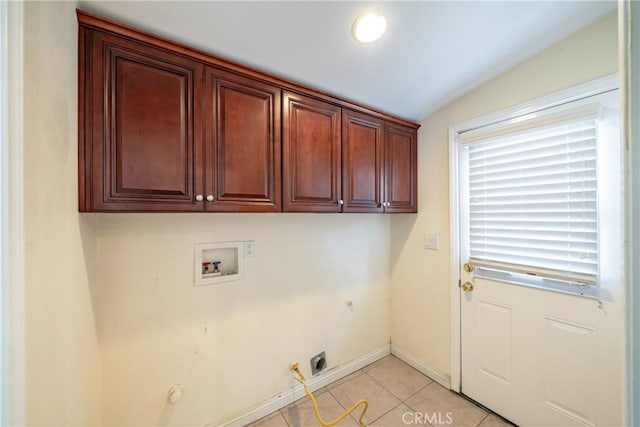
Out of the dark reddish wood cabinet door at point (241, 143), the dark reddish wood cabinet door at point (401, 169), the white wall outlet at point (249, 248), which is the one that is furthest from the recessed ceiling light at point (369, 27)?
the white wall outlet at point (249, 248)

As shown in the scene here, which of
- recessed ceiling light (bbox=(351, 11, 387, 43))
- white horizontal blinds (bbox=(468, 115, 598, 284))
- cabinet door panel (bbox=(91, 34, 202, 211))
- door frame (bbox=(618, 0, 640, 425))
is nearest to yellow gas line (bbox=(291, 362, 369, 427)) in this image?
white horizontal blinds (bbox=(468, 115, 598, 284))

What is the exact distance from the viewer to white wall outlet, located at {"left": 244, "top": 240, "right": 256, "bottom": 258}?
168 cm

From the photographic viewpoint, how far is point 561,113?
1417 mm

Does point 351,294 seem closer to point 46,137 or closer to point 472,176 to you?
point 472,176

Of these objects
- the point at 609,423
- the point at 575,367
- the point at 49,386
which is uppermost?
the point at 49,386

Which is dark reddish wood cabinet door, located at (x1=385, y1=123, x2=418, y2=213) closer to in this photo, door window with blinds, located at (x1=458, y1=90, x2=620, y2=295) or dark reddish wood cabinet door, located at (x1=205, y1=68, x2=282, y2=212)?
door window with blinds, located at (x1=458, y1=90, x2=620, y2=295)

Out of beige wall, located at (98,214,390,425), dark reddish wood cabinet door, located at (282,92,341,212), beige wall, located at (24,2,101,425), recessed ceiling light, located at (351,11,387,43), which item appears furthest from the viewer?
dark reddish wood cabinet door, located at (282,92,341,212)

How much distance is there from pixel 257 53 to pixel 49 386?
1.53m

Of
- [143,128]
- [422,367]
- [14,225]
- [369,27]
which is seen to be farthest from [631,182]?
[422,367]

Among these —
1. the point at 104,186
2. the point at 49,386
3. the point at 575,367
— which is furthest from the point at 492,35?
the point at 49,386

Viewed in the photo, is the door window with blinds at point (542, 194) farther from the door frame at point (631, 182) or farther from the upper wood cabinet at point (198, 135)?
the door frame at point (631, 182)

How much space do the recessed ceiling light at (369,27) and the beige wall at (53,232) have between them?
1156 millimetres

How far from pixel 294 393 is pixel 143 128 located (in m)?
1.97

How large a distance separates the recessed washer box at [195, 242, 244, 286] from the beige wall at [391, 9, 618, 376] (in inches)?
59.0
